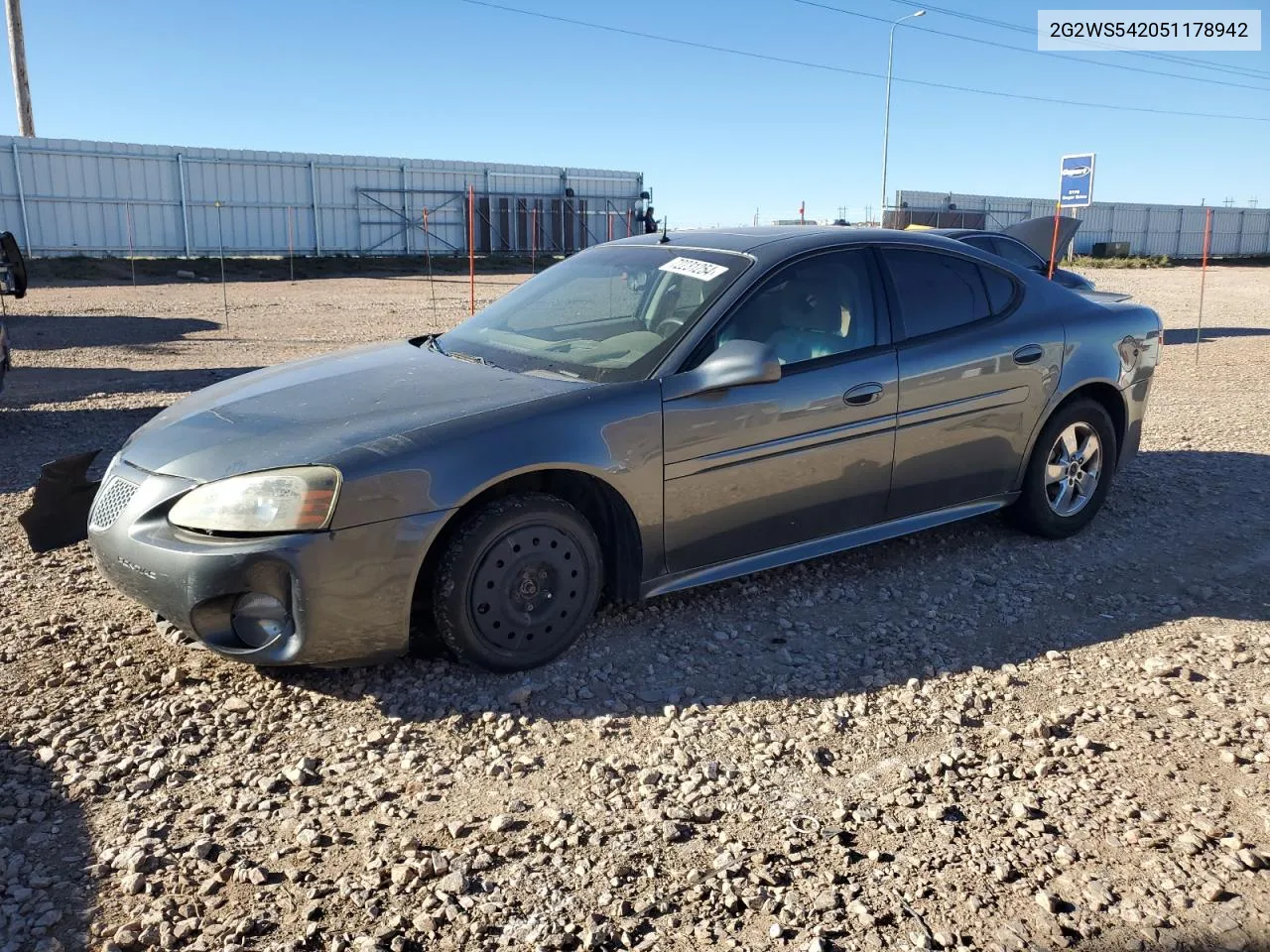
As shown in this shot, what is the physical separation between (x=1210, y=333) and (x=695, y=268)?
15420mm

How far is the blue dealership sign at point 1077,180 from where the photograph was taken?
83.2ft

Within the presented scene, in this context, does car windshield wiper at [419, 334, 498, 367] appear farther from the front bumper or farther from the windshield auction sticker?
the front bumper

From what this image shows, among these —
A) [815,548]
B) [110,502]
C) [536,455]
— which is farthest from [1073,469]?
[110,502]

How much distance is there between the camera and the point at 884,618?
14.9 ft

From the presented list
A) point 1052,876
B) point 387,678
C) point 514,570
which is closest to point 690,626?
point 514,570

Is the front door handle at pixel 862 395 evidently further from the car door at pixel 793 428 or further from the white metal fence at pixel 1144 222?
the white metal fence at pixel 1144 222

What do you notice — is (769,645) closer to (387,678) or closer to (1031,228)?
(387,678)

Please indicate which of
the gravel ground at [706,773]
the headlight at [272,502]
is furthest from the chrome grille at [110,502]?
the gravel ground at [706,773]

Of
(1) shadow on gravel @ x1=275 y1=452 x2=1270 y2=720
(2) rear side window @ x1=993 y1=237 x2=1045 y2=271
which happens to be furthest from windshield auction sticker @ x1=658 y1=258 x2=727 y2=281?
(2) rear side window @ x1=993 y1=237 x2=1045 y2=271

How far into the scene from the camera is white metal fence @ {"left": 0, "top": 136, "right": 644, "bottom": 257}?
3180 centimetres

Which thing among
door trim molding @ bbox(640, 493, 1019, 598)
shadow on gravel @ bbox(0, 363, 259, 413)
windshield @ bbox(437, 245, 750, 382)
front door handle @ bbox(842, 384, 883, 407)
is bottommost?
shadow on gravel @ bbox(0, 363, 259, 413)

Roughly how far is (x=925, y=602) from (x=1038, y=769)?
1.42 metres

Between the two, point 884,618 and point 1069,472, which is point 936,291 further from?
point 884,618

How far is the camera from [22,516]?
15.9 feet
